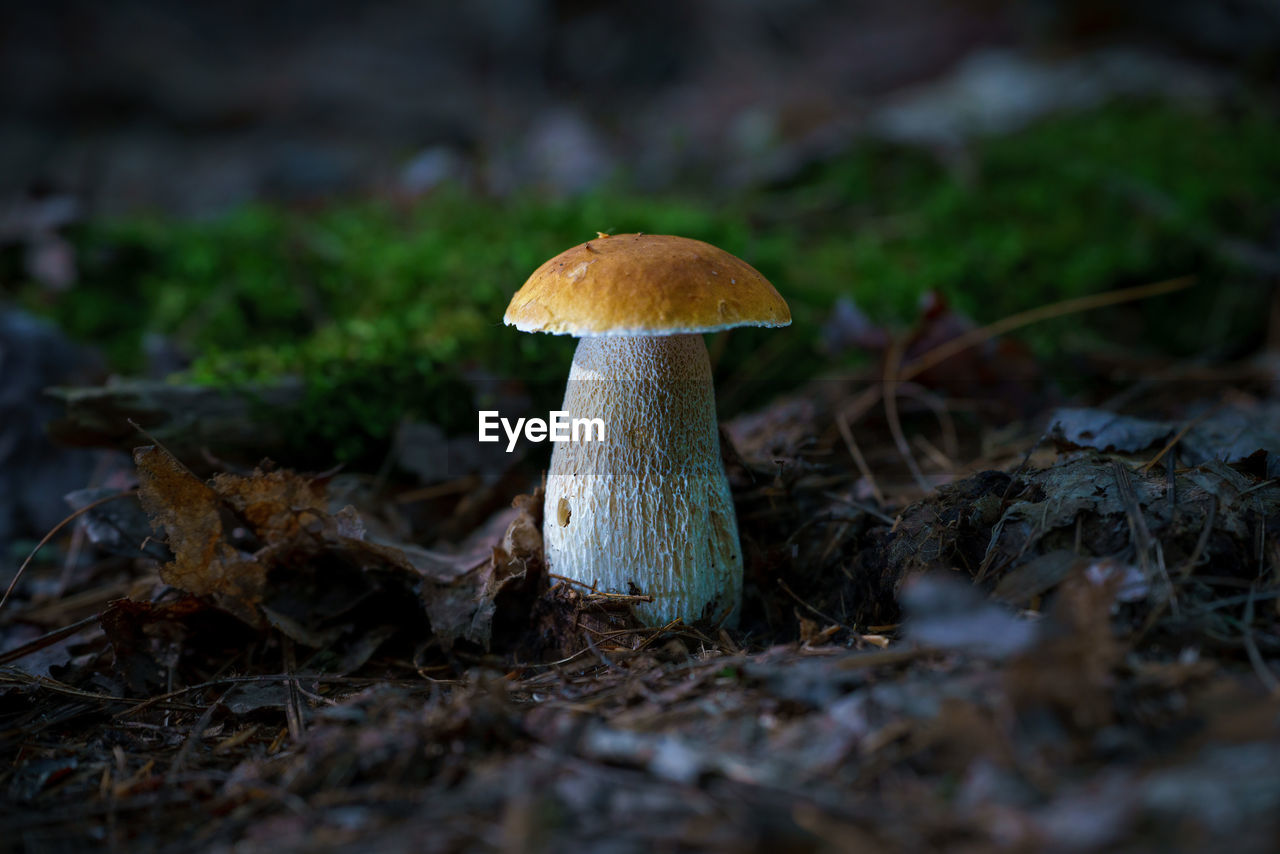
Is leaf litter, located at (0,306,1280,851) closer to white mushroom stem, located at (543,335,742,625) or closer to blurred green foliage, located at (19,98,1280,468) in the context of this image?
white mushroom stem, located at (543,335,742,625)

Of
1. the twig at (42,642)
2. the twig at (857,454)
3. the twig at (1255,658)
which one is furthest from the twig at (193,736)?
the twig at (1255,658)

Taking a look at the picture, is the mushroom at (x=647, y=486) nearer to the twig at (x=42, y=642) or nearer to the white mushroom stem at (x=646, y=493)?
the white mushroom stem at (x=646, y=493)

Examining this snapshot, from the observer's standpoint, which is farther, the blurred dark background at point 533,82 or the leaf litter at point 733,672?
the blurred dark background at point 533,82

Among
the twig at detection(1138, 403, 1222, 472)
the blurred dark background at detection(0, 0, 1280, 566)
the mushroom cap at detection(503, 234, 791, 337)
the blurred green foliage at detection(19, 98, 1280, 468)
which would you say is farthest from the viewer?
the blurred dark background at detection(0, 0, 1280, 566)

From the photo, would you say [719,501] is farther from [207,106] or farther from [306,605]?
[207,106]


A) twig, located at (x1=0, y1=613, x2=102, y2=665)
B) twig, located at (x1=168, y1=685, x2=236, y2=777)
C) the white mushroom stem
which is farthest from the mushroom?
twig, located at (x1=0, y1=613, x2=102, y2=665)

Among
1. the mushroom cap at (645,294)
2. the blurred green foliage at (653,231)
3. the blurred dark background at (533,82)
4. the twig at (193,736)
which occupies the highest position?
the blurred dark background at (533,82)
